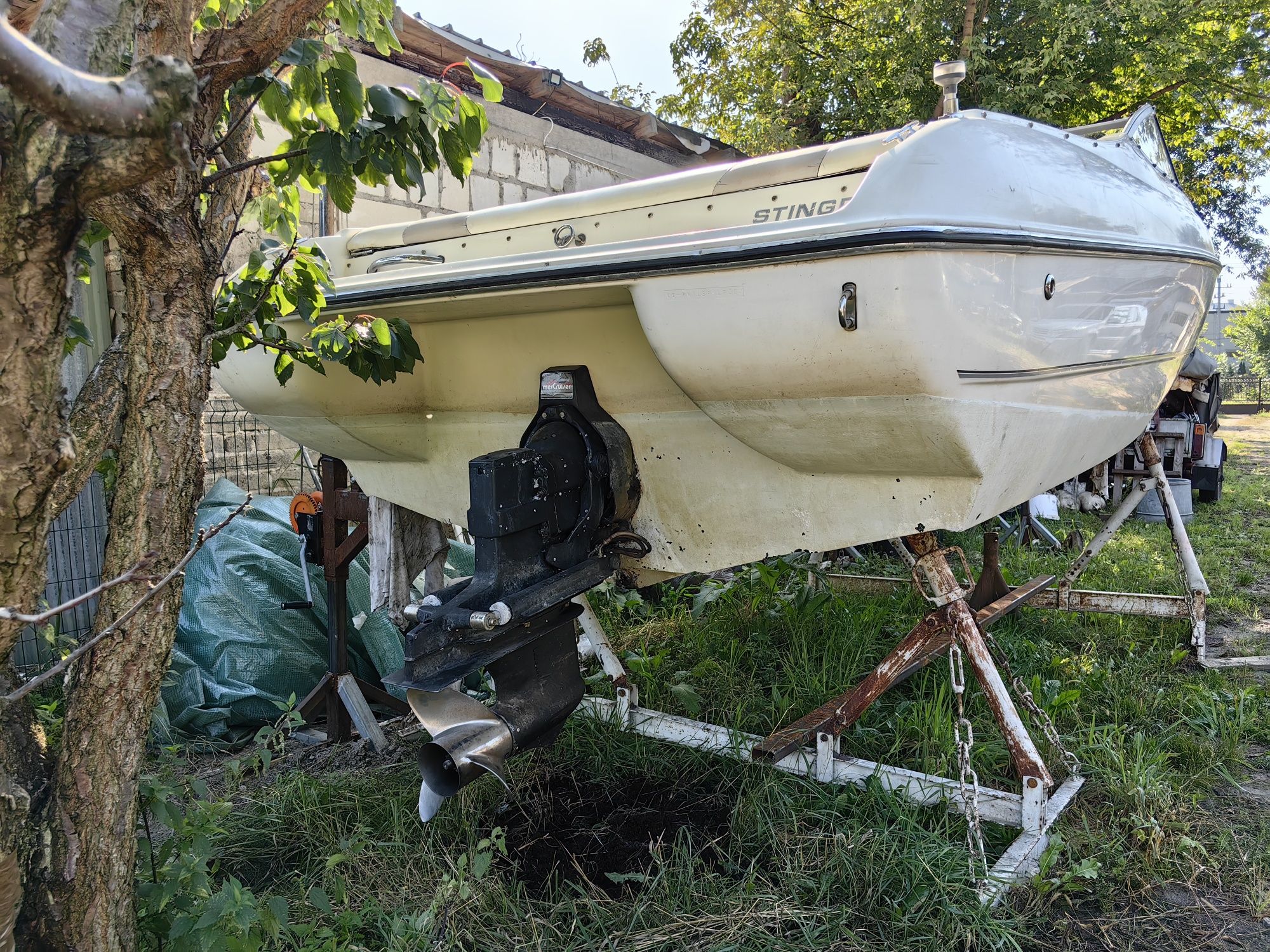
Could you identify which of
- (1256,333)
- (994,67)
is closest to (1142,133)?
(994,67)

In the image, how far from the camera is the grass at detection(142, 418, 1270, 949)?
1.87 meters

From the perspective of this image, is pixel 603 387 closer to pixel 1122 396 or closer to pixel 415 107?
pixel 415 107

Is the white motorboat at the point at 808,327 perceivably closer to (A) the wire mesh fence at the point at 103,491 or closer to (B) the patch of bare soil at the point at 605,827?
(B) the patch of bare soil at the point at 605,827

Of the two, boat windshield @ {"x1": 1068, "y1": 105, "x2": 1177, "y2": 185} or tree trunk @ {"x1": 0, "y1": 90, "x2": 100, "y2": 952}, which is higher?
boat windshield @ {"x1": 1068, "y1": 105, "x2": 1177, "y2": 185}

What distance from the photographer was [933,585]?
226cm

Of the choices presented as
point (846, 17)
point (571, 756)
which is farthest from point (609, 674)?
point (846, 17)

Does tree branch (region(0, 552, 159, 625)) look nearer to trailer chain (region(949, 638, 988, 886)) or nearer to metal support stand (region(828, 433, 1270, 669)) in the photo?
trailer chain (region(949, 638, 988, 886))

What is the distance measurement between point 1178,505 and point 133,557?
678 centimetres

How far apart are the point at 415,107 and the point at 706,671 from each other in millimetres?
2181

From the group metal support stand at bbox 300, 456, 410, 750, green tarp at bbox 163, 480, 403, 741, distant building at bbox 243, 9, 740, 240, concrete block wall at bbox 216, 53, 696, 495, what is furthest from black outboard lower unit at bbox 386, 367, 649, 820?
distant building at bbox 243, 9, 740, 240

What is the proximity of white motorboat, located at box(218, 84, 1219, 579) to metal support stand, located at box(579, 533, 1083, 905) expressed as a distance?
0.33 m

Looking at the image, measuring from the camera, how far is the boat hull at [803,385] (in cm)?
176

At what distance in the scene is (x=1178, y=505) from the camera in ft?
20.8

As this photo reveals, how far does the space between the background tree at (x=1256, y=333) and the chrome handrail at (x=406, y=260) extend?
→ 2735cm
